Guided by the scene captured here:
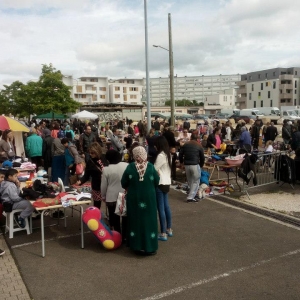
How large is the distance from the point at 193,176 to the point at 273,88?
92.5 meters

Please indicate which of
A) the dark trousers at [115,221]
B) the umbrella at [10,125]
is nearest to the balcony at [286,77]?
the umbrella at [10,125]

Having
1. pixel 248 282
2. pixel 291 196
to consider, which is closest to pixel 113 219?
pixel 248 282

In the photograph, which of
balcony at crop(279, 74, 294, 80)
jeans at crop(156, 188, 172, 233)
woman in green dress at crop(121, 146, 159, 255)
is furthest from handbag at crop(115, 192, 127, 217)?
balcony at crop(279, 74, 294, 80)

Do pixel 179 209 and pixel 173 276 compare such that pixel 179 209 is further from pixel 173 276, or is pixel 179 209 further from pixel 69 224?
pixel 173 276

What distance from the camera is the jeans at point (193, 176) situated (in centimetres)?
783

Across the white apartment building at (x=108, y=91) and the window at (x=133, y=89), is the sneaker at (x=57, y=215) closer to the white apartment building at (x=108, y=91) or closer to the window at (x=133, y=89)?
the white apartment building at (x=108, y=91)

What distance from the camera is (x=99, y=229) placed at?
5.18m

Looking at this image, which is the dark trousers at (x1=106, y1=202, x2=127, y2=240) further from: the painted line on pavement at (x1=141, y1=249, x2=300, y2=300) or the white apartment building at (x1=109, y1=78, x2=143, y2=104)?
the white apartment building at (x1=109, y1=78, x2=143, y2=104)

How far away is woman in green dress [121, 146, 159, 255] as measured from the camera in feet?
16.2

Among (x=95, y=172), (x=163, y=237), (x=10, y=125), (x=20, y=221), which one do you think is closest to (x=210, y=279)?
(x=163, y=237)

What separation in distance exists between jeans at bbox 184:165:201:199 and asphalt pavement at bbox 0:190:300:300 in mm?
1490

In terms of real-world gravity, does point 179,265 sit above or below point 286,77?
below

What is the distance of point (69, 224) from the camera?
264 inches

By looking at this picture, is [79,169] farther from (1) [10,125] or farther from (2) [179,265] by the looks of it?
(2) [179,265]
